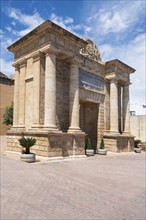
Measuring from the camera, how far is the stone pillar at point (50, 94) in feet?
45.4

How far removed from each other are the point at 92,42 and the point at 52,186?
611 inches

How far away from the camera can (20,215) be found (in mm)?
5105

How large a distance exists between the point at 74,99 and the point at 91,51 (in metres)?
5.98

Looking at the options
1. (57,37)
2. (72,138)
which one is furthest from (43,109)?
(57,37)

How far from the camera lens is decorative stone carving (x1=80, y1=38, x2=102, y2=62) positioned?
19.1 m

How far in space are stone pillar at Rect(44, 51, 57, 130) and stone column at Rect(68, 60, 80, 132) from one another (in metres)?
2.07

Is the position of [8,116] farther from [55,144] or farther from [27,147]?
[27,147]

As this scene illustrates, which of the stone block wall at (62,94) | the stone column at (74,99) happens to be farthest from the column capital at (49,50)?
the stone column at (74,99)

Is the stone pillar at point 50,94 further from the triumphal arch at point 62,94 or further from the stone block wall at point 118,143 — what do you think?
the stone block wall at point 118,143

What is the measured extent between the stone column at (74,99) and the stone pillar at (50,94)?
6.79 ft

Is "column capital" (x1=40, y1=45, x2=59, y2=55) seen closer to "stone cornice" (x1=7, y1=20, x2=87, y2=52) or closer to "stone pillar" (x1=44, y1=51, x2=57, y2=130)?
"stone pillar" (x1=44, y1=51, x2=57, y2=130)

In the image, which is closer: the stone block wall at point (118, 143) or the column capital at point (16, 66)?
the column capital at point (16, 66)

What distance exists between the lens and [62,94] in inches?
641

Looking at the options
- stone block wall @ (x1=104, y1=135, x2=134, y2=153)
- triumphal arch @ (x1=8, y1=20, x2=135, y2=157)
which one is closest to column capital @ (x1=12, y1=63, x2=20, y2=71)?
triumphal arch @ (x1=8, y1=20, x2=135, y2=157)
